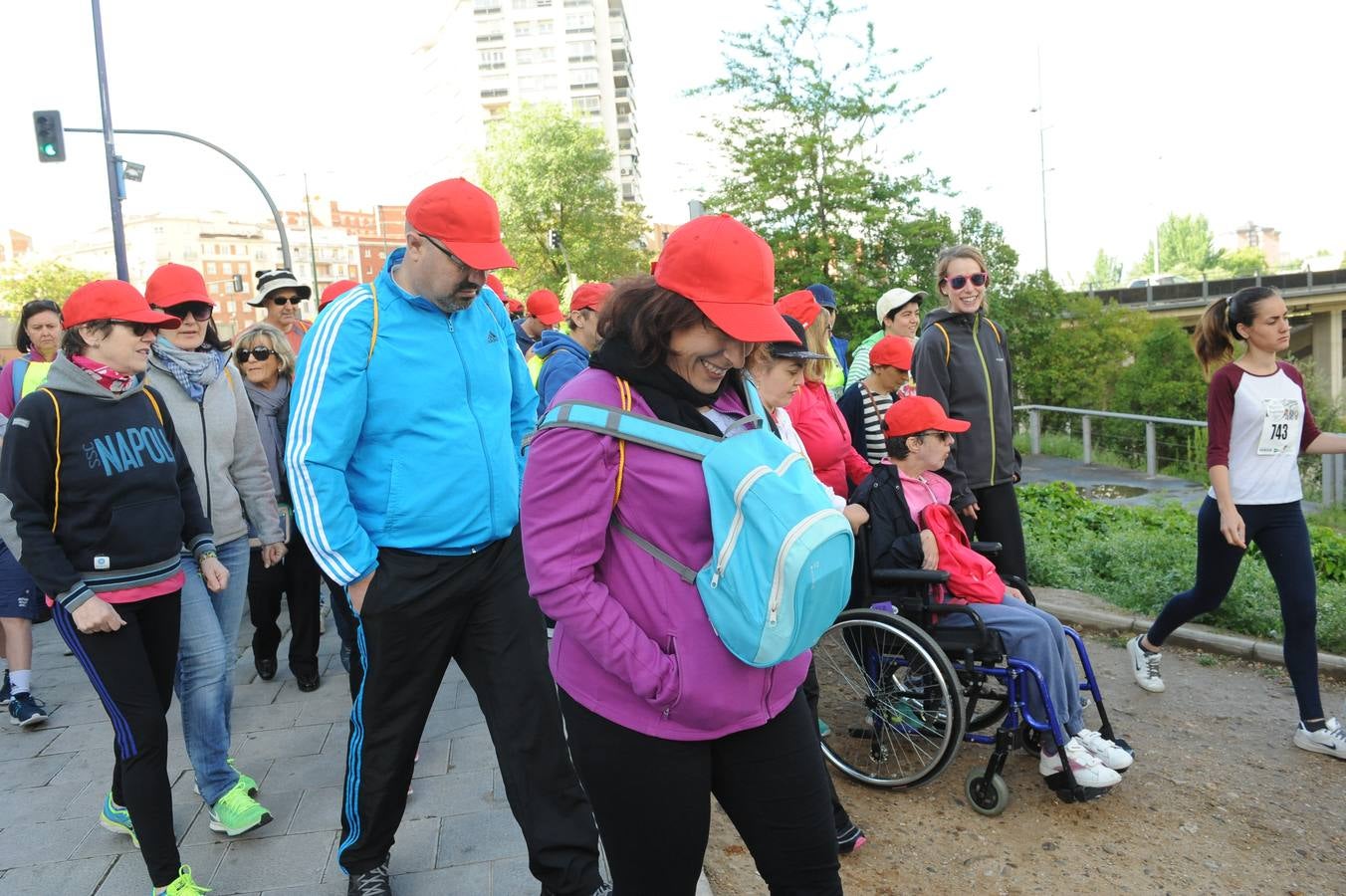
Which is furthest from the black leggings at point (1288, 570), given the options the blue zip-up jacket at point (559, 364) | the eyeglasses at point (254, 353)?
the eyeglasses at point (254, 353)

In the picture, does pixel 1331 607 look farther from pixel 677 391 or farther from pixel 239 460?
pixel 239 460

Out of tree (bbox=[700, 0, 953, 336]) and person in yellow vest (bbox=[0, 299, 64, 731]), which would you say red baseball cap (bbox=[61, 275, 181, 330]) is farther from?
tree (bbox=[700, 0, 953, 336])

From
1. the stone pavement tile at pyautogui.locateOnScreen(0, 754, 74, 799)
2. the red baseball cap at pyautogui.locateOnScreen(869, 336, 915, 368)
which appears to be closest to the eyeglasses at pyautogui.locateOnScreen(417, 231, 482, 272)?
the red baseball cap at pyautogui.locateOnScreen(869, 336, 915, 368)

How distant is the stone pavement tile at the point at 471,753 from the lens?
432cm

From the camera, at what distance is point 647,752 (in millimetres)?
2115

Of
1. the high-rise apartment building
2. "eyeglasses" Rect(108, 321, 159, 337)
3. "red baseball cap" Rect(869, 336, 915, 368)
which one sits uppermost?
the high-rise apartment building

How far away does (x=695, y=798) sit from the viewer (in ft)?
7.08

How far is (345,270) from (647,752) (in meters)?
157

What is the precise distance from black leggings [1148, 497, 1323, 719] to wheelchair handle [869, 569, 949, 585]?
1.57 meters

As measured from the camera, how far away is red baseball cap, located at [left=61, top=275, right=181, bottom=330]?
10.6 feet

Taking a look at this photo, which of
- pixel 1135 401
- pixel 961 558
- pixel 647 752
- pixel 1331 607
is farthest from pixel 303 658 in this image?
pixel 1135 401

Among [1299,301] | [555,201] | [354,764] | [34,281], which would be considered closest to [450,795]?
[354,764]

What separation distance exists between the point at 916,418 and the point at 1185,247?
120759mm

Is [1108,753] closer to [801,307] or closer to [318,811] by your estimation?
[801,307]
